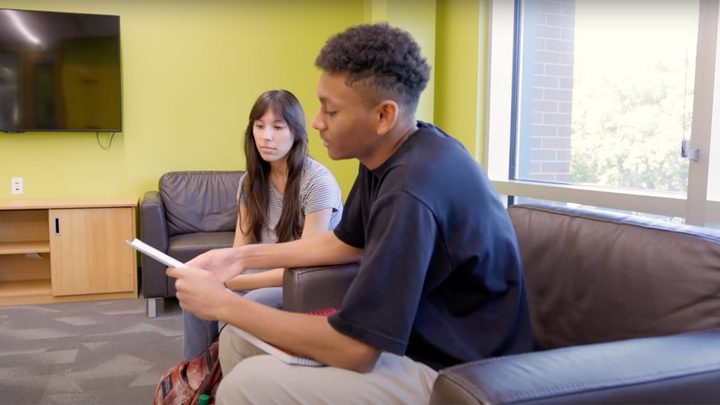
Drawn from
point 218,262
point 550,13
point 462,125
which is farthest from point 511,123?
point 218,262

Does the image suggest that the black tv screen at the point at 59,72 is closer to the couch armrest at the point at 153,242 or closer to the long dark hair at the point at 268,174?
the couch armrest at the point at 153,242

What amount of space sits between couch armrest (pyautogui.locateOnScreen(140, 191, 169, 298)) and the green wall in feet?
3.08

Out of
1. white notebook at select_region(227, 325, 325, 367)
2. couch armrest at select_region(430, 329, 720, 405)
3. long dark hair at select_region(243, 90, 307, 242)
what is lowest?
white notebook at select_region(227, 325, 325, 367)

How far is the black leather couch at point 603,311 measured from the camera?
870 mm

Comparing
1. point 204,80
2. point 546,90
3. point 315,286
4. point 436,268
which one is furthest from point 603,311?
point 204,80

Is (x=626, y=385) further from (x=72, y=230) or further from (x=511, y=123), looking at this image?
(x=72, y=230)

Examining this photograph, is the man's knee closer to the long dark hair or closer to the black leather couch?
the black leather couch

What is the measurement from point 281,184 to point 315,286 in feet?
2.19

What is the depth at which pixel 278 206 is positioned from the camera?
82.9 inches

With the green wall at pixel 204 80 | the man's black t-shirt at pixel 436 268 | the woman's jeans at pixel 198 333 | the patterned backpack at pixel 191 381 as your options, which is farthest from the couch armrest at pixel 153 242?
the man's black t-shirt at pixel 436 268

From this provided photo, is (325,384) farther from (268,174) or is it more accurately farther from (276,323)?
(268,174)

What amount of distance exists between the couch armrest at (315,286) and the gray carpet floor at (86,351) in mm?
1043

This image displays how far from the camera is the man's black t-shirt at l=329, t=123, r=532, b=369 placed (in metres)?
1.02


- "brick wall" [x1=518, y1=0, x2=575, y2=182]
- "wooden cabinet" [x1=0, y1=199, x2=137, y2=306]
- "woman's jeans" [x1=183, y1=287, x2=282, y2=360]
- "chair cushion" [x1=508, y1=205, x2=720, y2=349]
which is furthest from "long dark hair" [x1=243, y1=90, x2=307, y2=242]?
"wooden cabinet" [x1=0, y1=199, x2=137, y2=306]
